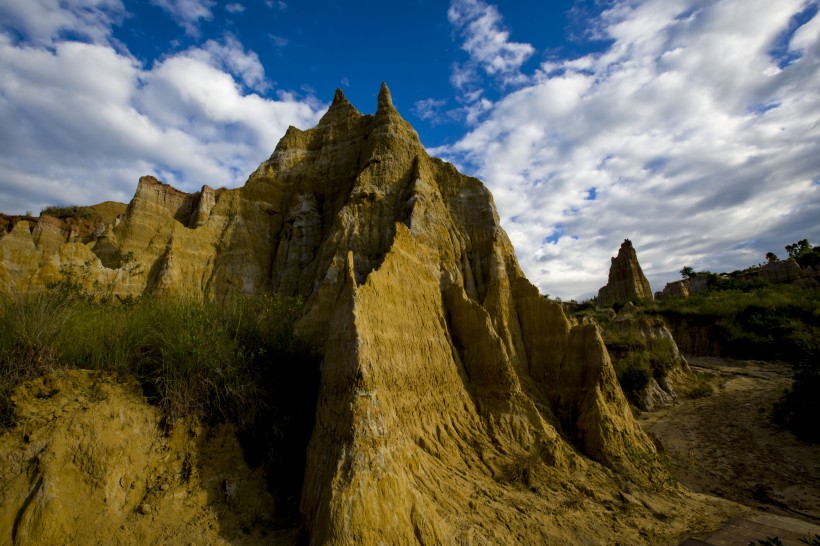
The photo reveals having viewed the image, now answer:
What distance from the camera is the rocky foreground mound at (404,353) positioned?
5449 mm

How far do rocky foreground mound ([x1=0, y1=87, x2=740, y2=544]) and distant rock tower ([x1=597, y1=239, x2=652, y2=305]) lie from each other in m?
42.3

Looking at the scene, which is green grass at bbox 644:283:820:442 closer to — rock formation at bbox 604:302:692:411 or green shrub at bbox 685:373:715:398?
green shrub at bbox 685:373:715:398

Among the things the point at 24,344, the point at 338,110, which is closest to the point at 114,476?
the point at 24,344

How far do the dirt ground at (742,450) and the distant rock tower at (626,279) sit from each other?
2949 cm

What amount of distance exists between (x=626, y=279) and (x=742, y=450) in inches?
1600

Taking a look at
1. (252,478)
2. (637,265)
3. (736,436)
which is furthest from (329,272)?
(637,265)

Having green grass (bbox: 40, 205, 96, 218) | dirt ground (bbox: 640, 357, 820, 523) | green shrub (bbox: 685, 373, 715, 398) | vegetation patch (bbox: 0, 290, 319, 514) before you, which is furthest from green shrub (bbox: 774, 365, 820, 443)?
green grass (bbox: 40, 205, 96, 218)

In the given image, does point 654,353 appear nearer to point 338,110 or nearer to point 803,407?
point 803,407

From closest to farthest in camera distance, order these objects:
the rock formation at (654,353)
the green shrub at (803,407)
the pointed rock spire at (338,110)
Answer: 1. the green shrub at (803,407)
2. the pointed rock spire at (338,110)
3. the rock formation at (654,353)

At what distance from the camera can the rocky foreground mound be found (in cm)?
545

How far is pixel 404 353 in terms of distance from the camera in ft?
26.0

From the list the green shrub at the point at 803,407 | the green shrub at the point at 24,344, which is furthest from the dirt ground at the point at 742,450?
the green shrub at the point at 24,344

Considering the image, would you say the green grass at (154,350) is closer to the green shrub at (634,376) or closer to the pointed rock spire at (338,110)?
the pointed rock spire at (338,110)

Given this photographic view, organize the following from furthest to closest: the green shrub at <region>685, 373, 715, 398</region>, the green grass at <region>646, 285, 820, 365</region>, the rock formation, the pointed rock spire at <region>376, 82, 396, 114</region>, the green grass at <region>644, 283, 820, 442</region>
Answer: the green grass at <region>646, 285, 820, 365</region> → the green grass at <region>644, 283, 820, 442</region> → the green shrub at <region>685, 373, 715, 398</region> → the rock formation → the pointed rock spire at <region>376, 82, 396, 114</region>
